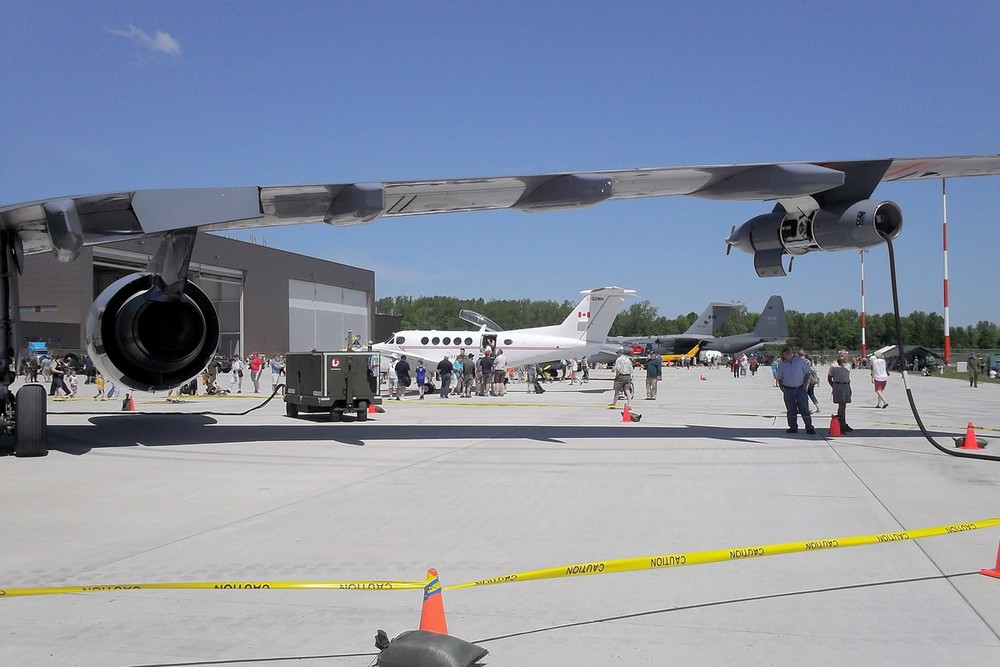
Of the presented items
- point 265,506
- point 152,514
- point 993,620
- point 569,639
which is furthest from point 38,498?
point 993,620

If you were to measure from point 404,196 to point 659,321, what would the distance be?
140 meters

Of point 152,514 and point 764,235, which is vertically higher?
point 764,235

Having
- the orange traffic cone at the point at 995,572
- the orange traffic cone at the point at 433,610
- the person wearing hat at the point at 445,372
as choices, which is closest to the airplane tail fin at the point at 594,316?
the person wearing hat at the point at 445,372

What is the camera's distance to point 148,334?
11539 millimetres

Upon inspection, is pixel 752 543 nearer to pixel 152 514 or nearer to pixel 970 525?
pixel 970 525

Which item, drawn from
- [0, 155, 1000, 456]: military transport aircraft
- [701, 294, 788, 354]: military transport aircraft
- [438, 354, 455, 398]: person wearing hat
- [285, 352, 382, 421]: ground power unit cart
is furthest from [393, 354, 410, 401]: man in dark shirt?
[701, 294, 788, 354]: military transport aircraft

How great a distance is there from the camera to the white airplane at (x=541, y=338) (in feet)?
105

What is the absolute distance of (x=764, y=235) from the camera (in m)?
11.9

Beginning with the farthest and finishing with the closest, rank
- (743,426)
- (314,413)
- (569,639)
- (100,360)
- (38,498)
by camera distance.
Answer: (314,413) < (743,426) < (100,360) < (38,498) < (569,639)

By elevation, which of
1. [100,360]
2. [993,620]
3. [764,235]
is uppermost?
[764,235]

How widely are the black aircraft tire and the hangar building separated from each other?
94.5 feet

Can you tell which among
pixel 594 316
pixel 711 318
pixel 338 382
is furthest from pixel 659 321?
pixel 338 382

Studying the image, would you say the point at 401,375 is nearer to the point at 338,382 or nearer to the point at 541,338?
the point at 541,338

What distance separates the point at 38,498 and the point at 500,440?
688 cm
